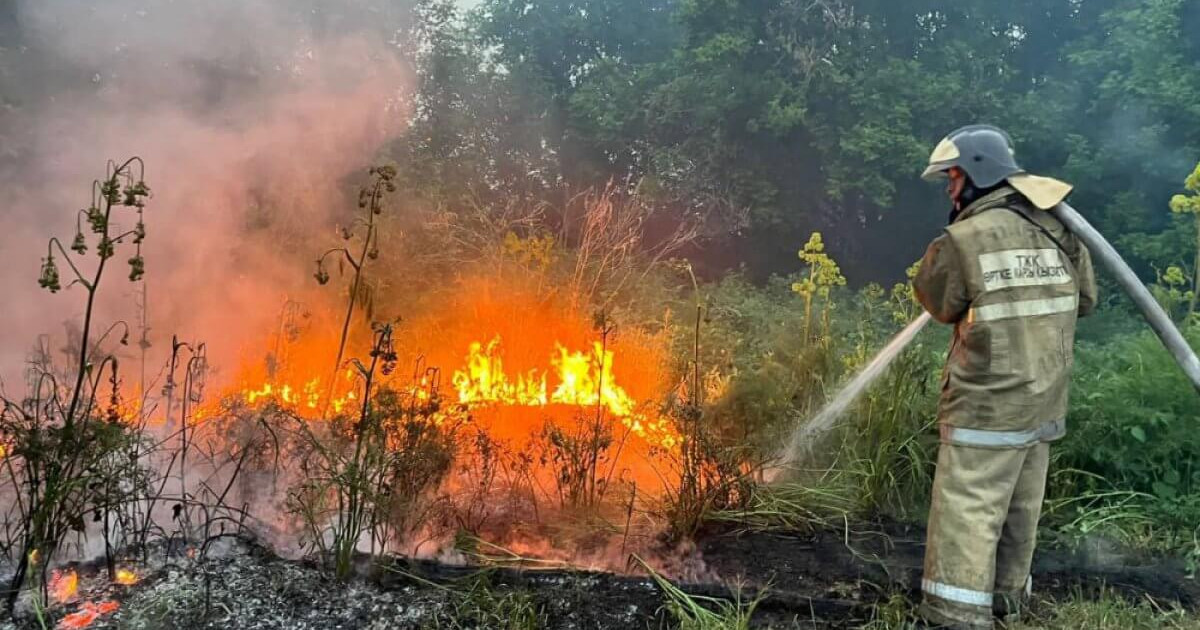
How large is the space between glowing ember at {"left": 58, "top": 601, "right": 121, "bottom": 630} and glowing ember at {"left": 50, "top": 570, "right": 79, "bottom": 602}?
0.14 meters

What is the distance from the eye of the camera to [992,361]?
9.72ft

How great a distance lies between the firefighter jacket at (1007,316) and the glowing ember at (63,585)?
141 inches

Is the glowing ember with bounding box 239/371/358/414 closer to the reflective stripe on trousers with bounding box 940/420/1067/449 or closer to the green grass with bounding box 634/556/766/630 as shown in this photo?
the green grass with bounding box 634/556/766/630

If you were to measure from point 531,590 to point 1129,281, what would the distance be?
2.77 metres

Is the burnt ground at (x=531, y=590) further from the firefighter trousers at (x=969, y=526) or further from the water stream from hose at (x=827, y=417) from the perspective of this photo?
the water stream from hose at (x=827, y=417)

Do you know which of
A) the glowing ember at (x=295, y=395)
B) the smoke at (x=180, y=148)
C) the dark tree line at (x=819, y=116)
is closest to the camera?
the glowing ember at (x=295, y=395)

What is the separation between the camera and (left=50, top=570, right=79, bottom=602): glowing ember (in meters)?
3.09

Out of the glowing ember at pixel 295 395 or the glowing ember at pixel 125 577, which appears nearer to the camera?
the glowing ember at pixel 125 577

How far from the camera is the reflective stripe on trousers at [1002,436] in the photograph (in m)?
2.97

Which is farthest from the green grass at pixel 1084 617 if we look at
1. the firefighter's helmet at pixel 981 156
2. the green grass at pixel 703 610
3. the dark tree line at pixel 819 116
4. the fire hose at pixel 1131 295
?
the dark tree line at pixel 819 116

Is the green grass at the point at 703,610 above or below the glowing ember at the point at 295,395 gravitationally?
below

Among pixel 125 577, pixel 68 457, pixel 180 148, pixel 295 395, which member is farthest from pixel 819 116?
pixel 68 457

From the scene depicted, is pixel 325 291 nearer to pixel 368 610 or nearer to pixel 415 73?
pixel 415 73

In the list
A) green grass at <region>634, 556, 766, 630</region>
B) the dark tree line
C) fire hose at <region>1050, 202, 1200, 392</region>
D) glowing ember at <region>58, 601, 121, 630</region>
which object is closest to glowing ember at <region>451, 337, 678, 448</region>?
green grass at <region>634, 556, 766, 630</region>
